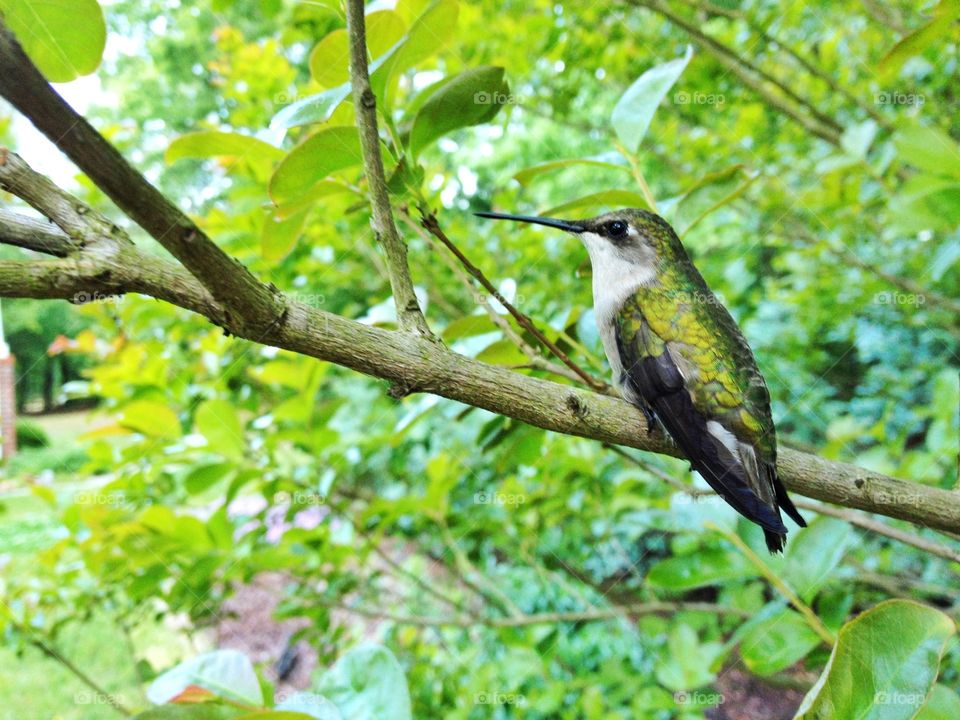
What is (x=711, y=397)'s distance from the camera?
1140 mm

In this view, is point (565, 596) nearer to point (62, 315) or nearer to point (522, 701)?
point (522, 701)

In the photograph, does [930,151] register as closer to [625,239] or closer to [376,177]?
[625,239]

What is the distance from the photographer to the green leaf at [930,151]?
1.29 m

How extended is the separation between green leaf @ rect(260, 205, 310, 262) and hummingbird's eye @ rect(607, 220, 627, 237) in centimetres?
62

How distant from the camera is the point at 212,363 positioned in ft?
6.88

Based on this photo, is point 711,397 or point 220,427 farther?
point 220,427

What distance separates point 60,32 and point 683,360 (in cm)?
102

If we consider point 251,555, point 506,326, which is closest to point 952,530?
point 506,326

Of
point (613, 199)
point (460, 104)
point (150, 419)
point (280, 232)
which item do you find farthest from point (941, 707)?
point (150, 419)

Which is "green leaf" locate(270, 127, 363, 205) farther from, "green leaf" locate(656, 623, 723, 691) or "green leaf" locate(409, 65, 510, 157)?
"green leaf" locate(656, 623, 723, 691)

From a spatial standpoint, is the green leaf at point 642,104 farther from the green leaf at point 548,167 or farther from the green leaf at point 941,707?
the green leaf at point 941,707

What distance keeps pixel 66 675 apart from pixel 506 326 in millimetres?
4078

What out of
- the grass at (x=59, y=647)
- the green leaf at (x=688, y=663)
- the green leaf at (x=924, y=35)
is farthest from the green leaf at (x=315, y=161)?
the grass at (x=59, y=647)

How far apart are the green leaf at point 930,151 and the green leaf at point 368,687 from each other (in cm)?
136
